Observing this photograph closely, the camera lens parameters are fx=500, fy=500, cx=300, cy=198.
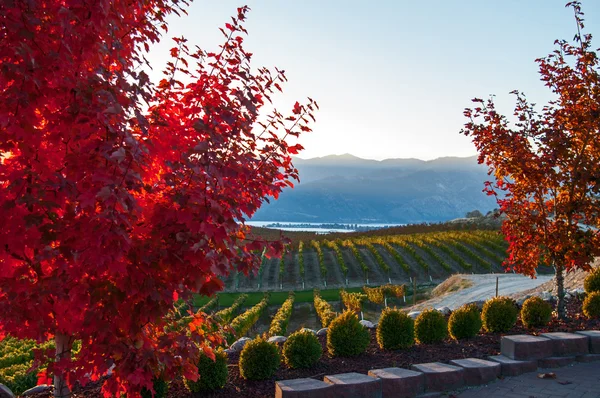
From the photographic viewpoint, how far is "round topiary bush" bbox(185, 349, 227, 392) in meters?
6.05

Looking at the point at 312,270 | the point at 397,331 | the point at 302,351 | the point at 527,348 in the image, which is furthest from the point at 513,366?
the point at 312,270

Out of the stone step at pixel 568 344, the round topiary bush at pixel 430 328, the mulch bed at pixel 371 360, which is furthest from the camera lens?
the round topiary bush at pixel 430 328

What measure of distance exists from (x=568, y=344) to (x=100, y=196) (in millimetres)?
7048

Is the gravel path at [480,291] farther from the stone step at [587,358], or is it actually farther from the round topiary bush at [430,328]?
the stone step at [587,358]

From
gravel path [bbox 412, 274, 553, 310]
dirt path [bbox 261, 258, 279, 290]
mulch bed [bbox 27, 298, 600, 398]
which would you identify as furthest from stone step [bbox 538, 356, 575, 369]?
dirt path [bbox 261, 258, 279, 290]

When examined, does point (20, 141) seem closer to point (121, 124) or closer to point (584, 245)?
point (121, 124)

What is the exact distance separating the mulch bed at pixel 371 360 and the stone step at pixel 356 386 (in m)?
0.69

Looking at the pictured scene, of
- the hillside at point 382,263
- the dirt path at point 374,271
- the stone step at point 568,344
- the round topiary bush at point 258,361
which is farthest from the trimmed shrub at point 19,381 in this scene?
the dirt path at point 374,271

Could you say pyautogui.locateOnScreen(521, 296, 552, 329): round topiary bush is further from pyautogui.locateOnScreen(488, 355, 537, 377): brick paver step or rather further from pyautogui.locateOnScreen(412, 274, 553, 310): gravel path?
pyautogui.locateOnScreen(412, 274, 553, 310): gravel path

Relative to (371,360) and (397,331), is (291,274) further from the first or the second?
(371,360)

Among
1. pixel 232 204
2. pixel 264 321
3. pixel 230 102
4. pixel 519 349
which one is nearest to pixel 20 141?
pixel 232 204

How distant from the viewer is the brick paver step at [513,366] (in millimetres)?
6664

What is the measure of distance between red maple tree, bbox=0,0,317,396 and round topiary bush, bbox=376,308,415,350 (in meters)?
4.26

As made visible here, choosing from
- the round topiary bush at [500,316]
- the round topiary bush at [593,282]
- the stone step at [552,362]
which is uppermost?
the round topiary bush at [593,282]
